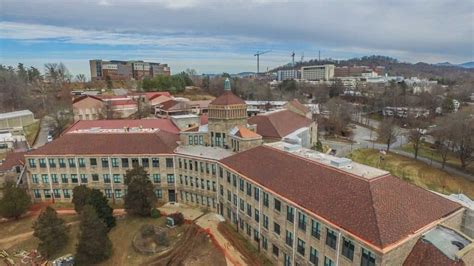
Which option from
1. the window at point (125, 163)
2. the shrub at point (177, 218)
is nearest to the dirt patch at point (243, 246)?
the shrub at point (177, 218)

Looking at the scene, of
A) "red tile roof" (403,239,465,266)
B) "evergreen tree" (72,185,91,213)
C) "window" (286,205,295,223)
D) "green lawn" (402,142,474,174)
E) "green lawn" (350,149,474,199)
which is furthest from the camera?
"green lawn" (402,142,474,174)

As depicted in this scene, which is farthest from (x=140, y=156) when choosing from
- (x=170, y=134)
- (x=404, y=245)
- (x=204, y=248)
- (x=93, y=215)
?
(x=404, y=245)

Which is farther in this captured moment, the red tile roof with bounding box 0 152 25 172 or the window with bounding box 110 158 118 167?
the red tile roof with bounding box 0 152 25 172

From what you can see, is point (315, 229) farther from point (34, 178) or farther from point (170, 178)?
point (34, 178)

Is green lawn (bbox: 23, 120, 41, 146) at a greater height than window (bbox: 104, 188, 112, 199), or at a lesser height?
greater

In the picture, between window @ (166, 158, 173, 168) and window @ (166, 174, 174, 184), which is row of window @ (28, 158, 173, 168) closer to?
window @ (166, 158, 173, 168)

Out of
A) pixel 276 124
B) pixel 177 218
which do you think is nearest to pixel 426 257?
pixel 177 218

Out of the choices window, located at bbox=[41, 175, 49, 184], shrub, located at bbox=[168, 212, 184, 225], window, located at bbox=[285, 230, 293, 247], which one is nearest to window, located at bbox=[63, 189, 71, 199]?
window, located at bbox=[41, 175, 49, 184]

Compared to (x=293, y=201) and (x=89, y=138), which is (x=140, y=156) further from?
(x=293, y=201)
